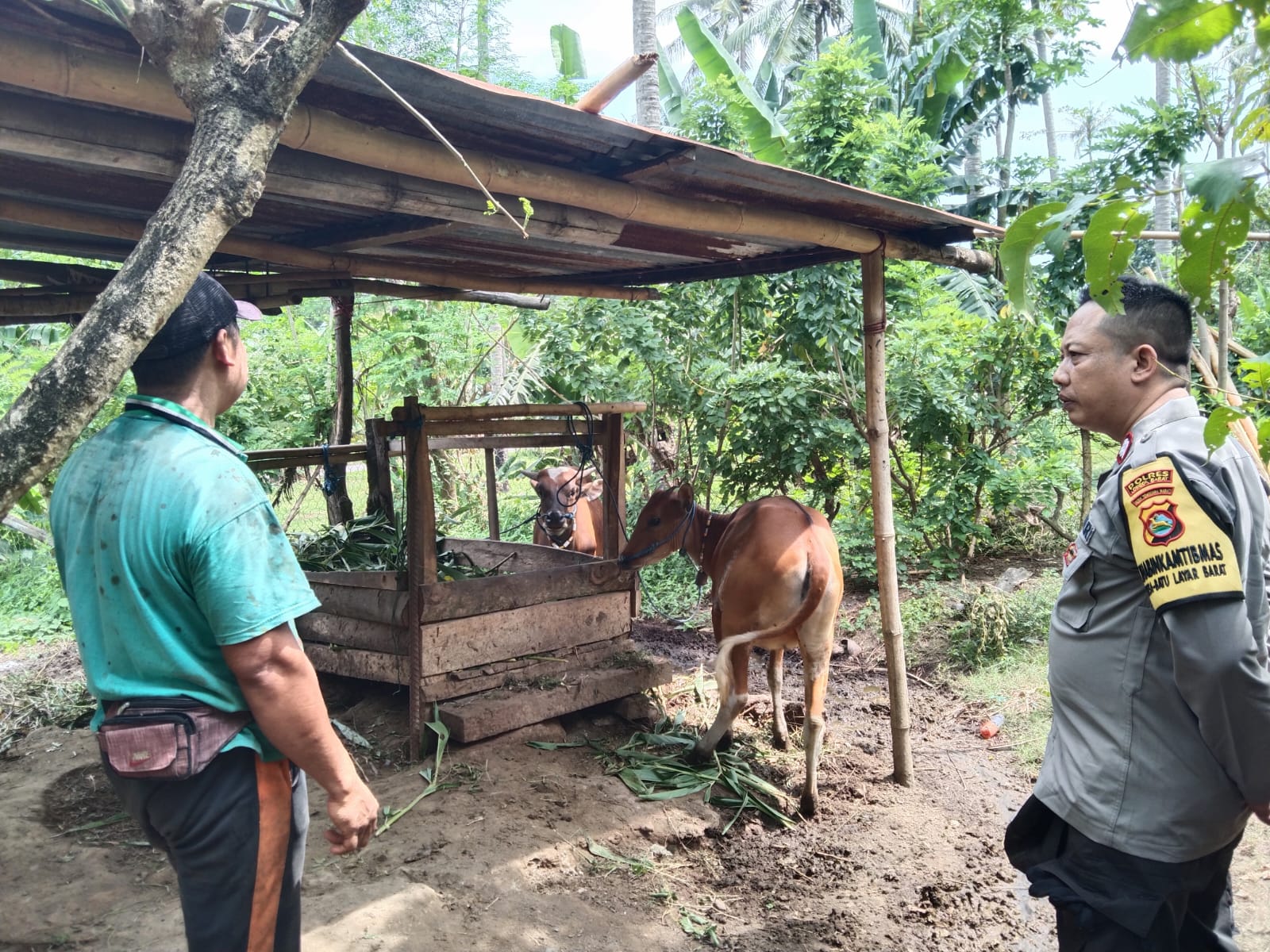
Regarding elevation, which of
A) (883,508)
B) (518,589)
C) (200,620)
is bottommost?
(518,589)

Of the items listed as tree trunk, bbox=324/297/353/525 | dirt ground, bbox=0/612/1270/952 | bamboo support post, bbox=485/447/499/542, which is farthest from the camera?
bamboo support post, bbox=485/447/499/542

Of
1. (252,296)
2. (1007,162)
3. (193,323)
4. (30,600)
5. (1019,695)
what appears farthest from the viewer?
(1007,162)

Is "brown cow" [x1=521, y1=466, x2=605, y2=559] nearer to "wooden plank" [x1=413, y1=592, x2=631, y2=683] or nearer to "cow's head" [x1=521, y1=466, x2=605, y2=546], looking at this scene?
"cow's head" [x1=521, y1=466, x2=605, y2=546]

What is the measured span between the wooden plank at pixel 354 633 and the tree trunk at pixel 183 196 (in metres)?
3.43

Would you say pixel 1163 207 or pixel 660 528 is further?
pixel 1163 207

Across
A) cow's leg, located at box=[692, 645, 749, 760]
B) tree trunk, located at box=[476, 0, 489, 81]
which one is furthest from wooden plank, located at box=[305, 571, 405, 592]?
tree trunk, located at box=[476, 0, 489, 81]

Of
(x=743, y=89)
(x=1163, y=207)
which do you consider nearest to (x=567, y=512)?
(x=743, y=89)

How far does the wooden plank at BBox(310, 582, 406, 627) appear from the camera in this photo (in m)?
4.93

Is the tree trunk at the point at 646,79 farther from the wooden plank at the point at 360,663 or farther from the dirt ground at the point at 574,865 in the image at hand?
the dirt ground at the point at 574,865

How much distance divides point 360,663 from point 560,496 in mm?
3462

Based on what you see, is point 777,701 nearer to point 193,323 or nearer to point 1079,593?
point 1079,593

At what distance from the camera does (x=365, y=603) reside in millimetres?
5145

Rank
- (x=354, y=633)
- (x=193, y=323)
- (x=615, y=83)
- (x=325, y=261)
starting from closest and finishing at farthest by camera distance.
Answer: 1. (x=193, y=323)
2. (x=615, y=83)
3. (x=325, y=261)
4. (x=354, y=633)

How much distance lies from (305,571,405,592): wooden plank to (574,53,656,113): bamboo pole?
9.79 ft
